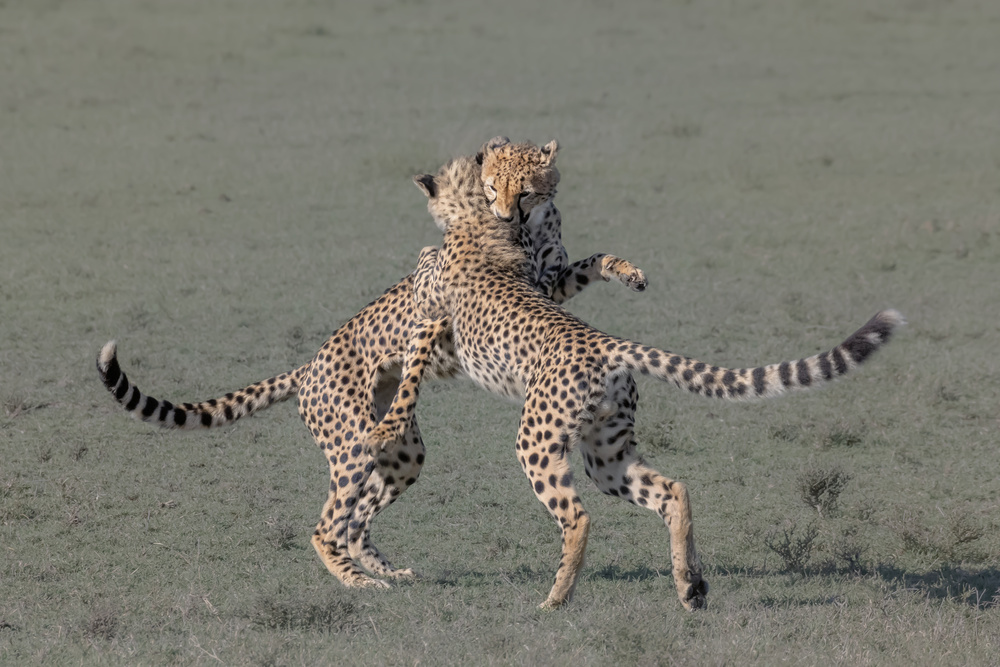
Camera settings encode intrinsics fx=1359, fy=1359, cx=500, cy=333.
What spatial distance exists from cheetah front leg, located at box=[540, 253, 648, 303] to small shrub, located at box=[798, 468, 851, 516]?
1.34 m

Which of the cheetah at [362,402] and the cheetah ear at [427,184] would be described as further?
the cheetah ear at [427,184]

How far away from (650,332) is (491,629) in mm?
4153

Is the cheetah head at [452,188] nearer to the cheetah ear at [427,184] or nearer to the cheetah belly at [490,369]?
the cheetah ear at [427,184]

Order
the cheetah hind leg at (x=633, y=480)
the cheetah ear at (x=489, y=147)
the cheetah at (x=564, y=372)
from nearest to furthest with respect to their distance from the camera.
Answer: the cheetah at (x=564, y=372) → the cheetah hind leg at (x=633, y=480) → the cheetah ear at (x=489, y=147)

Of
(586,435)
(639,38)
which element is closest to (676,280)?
(586,435)

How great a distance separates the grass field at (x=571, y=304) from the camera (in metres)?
4.68

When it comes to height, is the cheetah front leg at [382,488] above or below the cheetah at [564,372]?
below

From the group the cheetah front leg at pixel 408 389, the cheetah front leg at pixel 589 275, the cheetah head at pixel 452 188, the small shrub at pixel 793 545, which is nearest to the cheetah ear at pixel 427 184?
the cheetah head at pixel 452 188

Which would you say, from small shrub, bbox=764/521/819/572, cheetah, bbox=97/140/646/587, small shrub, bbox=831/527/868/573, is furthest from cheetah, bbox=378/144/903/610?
small shrub, bbox=831/527/868/573

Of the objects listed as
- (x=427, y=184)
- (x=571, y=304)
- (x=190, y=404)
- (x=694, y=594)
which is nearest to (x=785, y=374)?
(x=694, y=594)

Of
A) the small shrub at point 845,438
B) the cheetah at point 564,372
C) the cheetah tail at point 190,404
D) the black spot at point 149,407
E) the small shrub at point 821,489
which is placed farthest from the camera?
the small shrub at point 845,438

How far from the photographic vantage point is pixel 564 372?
451 centimetres

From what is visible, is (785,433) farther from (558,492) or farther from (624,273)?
(558,492)

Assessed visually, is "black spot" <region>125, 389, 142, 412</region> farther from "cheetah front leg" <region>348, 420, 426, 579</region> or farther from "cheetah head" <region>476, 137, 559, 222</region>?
"cheetah head" <region>476, 137, 559, 222</region>
